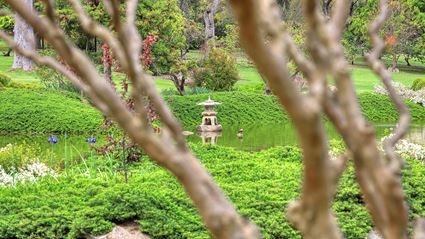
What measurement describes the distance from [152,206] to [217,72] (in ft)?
68.1

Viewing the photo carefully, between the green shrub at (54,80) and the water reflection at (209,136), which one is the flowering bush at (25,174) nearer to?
the water reflection at (209,136)

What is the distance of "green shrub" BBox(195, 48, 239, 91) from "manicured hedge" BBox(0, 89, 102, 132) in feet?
19.8

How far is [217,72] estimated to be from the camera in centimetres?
2730

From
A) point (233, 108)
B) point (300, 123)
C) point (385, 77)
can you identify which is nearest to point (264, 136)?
point (233, 108)

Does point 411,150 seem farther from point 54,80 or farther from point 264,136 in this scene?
point 54,80

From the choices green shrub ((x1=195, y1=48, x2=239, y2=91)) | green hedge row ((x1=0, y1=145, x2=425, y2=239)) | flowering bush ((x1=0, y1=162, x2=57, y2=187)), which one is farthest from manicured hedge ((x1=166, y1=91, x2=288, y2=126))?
green hedge row ((x1=0, y1=145, x2=425, y2=239))

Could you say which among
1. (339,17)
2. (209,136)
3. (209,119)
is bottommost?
(209,136)

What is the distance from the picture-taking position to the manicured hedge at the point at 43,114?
2022cm

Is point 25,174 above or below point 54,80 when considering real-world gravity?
below

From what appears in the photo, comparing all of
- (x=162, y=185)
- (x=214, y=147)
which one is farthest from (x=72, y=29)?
(x=162, y=185)

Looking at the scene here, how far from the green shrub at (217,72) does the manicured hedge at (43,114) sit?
6.03 meters

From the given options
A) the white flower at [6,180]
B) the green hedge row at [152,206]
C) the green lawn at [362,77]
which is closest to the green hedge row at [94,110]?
the green lawn at [362,77]

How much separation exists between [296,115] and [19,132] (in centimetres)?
1978

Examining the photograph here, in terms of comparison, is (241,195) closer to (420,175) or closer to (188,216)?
(188,216)
